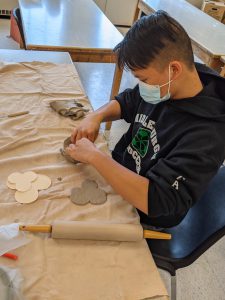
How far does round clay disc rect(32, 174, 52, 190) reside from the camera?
805mm

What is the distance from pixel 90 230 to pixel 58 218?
0.33 feet

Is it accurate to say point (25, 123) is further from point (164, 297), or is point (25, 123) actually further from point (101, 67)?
point (101, 67)

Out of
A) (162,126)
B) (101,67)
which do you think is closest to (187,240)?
(162,126)

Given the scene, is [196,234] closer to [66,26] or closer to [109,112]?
[109,112]

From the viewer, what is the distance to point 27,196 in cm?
77

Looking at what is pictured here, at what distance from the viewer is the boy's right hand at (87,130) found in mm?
962

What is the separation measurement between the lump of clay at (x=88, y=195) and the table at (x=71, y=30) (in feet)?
2.70

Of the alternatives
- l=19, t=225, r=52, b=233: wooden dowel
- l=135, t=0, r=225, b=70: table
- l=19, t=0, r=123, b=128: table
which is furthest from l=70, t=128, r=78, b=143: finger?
l=135, t=0, r=225, b=70: table

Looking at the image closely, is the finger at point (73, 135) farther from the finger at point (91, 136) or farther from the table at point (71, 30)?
the table at point (71, 30)

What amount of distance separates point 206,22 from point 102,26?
40.1 inches

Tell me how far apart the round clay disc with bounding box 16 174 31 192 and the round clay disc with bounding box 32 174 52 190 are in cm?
2

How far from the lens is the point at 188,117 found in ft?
2.80

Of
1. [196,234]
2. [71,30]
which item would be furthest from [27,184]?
[71,30]

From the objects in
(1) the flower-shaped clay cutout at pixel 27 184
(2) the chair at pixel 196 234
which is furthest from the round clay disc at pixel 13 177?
(2) the chair at pixel 196 234
